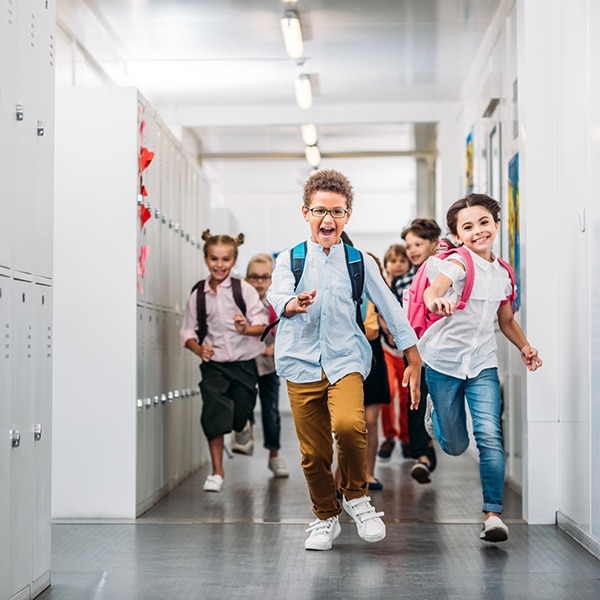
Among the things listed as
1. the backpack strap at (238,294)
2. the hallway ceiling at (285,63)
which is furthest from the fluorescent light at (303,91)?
the backpack strap at (238,294)

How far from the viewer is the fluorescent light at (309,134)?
12.2m

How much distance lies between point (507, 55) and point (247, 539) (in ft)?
12.7

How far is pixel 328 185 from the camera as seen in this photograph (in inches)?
182

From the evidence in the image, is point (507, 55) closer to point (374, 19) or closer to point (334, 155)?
point (374, 19)

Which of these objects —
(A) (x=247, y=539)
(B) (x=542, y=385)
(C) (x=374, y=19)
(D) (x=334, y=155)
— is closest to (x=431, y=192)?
(D) (x=334, y=155)

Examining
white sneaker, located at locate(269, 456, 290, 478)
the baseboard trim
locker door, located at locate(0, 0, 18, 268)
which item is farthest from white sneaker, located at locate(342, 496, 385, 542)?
white sneaker, located at locate(269, 456, 290, 478)

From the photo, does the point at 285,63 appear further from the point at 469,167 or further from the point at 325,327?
the point at 325,327

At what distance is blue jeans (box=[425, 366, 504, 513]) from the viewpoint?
480 centimetres

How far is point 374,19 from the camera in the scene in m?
8.16

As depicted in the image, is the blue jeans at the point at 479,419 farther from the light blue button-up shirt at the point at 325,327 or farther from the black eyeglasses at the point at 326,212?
the black eyeglasses at the point at 326,212

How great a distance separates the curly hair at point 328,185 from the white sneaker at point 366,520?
1.21 meters

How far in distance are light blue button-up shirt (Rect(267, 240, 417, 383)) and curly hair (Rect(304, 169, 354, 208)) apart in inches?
8.3

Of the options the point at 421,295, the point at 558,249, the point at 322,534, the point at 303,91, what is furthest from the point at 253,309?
the point at 303,91

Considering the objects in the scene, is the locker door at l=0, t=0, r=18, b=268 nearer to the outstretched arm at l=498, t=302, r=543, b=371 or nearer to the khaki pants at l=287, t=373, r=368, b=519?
the khaki pants at l=287, t=373, r=368, b=519
